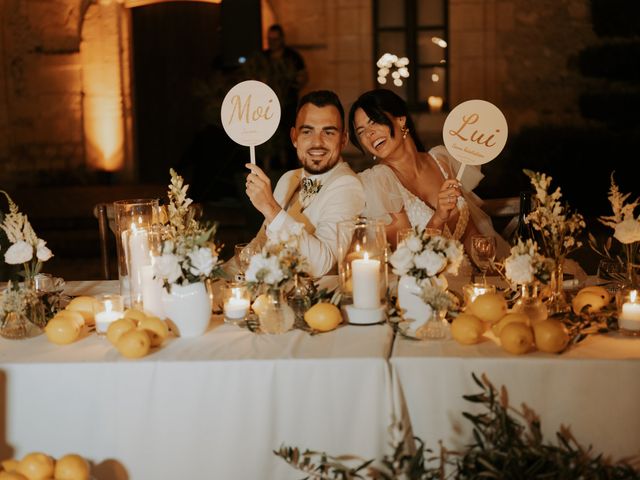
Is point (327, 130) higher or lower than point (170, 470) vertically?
higher

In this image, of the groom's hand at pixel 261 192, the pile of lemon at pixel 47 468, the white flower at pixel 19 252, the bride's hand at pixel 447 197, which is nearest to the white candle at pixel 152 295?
the white flower at pixel 19 252

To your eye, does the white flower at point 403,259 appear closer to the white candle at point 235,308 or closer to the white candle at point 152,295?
the white candle at point 235,308

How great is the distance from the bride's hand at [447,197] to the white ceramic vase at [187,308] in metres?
1.18

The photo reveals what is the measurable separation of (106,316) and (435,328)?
962 mm

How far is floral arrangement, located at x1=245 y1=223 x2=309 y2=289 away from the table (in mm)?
202

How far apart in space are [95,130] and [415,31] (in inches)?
153

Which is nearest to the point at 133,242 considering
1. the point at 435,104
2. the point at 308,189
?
the point at 308,189

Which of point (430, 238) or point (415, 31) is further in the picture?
point (415, 31)

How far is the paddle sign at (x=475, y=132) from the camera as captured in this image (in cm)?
299

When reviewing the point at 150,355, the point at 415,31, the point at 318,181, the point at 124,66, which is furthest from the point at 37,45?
the point at 150,355

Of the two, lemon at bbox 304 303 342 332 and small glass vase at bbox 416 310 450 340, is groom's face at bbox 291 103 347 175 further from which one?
small glass vase at bbox 416 310 450 340

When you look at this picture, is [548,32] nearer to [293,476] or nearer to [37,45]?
[37,45]

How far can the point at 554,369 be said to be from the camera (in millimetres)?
2174

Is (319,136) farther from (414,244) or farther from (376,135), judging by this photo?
(414,244)
